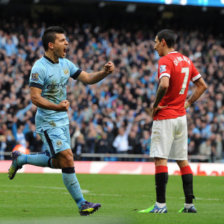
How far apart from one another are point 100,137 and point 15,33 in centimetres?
748

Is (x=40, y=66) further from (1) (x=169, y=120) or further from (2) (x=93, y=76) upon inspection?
(1) (x=169, y=120)

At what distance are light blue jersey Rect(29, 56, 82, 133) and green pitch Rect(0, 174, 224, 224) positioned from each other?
110 centimetres

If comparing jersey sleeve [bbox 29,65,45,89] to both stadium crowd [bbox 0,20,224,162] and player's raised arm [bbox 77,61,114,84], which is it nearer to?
player's raised arm [bbox 77,61,114,84]

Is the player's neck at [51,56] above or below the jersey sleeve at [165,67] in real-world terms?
above

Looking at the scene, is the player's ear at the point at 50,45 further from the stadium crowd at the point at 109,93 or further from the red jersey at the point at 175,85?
the stadium crowd at the point at 109,93

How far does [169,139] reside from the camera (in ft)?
26.2

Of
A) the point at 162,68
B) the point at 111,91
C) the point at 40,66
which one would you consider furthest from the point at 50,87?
the point at 111,91

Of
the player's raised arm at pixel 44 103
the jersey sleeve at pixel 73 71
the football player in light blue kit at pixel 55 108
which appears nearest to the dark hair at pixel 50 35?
the football player in light blue kit at pixel 55 108

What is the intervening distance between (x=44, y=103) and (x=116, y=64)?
18101 millimetres

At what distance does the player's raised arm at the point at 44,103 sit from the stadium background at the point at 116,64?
11253mm

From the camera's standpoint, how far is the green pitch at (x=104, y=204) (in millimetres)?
6750

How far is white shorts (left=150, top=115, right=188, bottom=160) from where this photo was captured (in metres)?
7.96

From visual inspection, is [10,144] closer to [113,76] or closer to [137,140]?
[137,140]

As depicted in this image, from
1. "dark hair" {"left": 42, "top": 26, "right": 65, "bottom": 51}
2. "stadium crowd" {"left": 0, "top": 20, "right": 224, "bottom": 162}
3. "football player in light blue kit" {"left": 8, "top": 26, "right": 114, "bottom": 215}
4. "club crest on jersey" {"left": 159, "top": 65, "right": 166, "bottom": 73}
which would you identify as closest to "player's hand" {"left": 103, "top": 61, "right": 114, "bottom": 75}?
"football player in light blue kit" {"left": 8, "top": 26, "right": 114, "bottom": 215}
